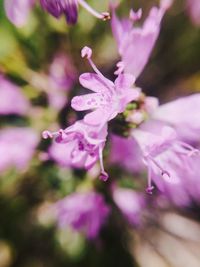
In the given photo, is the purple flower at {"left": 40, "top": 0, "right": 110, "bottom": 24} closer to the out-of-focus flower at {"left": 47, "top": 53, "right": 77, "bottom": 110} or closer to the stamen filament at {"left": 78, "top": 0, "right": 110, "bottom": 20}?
the stamen filament at {"left": 78, "top": 0, "right": 110, "bottom": 20}

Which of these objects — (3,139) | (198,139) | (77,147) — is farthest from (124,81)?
(3,139)

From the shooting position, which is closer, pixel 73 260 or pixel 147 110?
pixel 147 110

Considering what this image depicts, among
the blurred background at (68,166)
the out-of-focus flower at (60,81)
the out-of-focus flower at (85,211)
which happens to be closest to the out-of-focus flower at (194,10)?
the blurred background at (68,166)

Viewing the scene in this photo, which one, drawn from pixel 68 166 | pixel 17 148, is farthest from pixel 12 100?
pixel 68 166

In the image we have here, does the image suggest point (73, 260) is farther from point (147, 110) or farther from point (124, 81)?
point (124, 81)

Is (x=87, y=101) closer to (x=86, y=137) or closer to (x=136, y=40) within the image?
(x=86, y=137)
